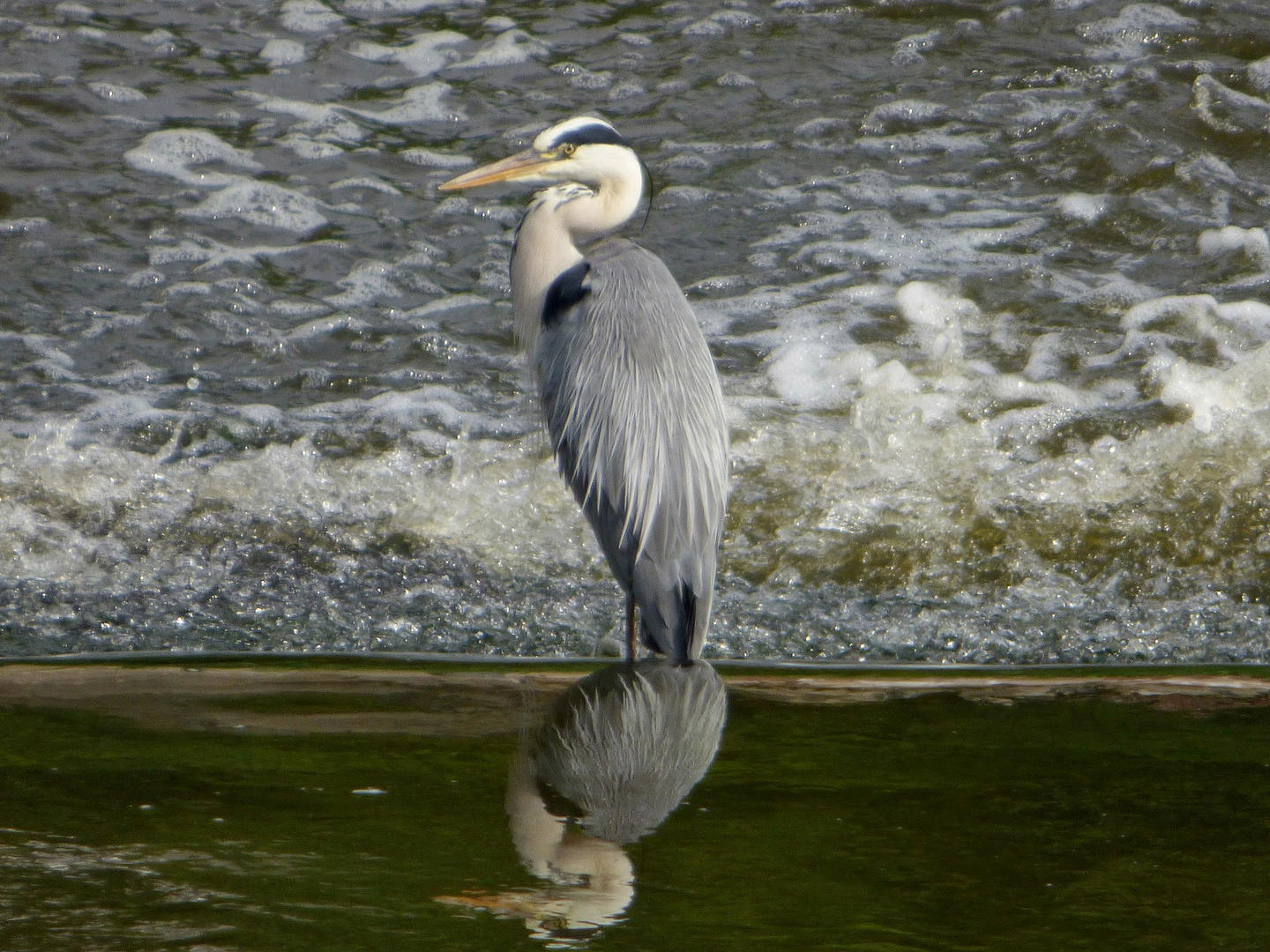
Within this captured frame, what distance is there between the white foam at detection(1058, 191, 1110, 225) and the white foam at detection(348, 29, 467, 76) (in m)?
3.28

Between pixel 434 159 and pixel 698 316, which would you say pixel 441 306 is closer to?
pixel 698 316

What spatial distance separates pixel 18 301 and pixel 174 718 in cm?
375

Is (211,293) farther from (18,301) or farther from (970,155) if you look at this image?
(970,155)

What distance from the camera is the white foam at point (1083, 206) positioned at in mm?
6113

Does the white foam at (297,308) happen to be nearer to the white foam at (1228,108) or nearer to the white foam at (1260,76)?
the white foam at (1228,108)

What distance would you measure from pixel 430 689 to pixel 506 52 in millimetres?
5736

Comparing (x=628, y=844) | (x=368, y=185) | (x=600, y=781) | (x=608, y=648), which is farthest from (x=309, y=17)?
(x=628, y=844)

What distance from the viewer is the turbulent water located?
357cm

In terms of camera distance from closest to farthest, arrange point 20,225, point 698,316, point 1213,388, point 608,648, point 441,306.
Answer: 1. point 608,648
2. point 1213,388
3. point 698,316
4. point 441,306
5. point 20,225

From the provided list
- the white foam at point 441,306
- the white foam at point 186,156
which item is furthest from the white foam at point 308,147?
the white foam at point 441,306

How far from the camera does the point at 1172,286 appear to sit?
5508 mm

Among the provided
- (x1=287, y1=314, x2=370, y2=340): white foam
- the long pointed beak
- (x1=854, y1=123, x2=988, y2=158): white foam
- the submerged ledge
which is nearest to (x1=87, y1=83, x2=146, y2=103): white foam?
(x1=287, y1=314, x2=370, y2=340): white foam

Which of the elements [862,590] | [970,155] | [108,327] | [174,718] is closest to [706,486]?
[862,590]

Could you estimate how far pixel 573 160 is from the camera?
3410 millimetres
